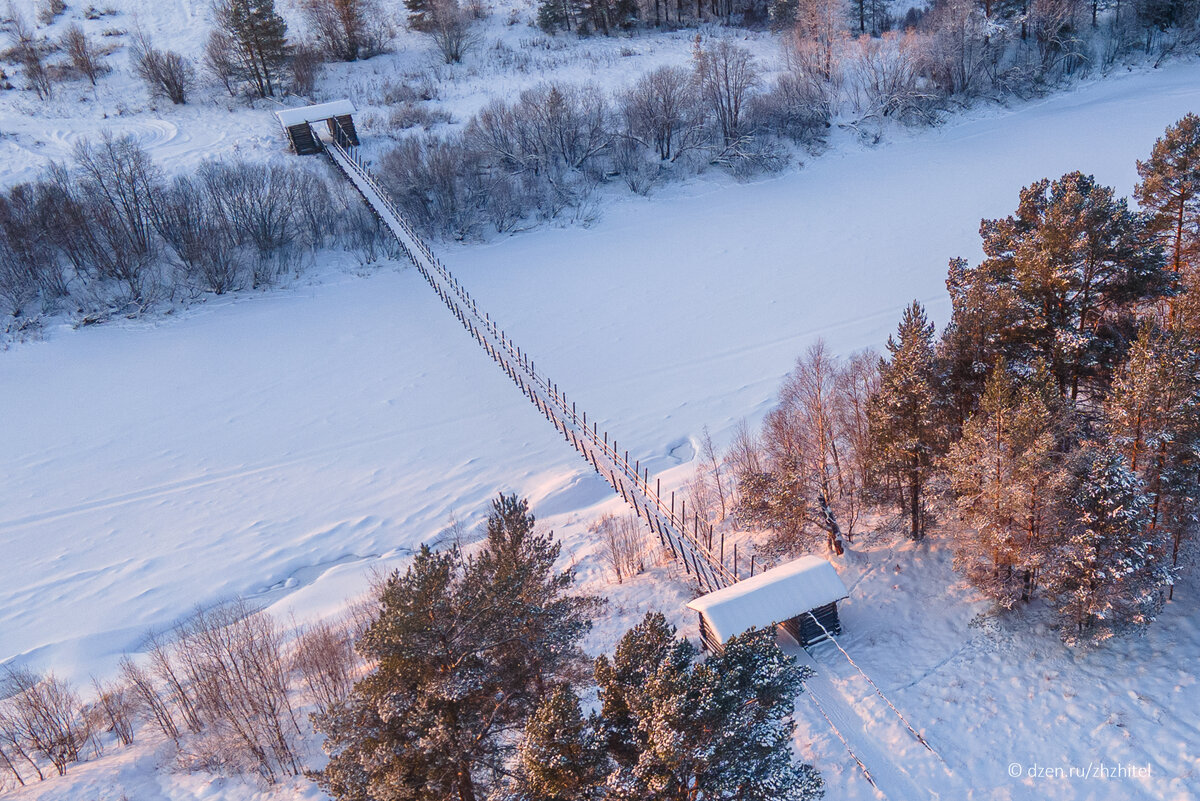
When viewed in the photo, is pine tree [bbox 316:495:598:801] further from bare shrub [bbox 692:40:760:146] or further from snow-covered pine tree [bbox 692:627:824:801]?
bare shrub [bbox 692:40:760:146]

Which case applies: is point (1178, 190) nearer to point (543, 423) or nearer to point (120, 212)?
point (543, 423)

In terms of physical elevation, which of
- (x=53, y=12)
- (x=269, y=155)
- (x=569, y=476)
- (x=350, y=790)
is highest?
(x=53, y=12)

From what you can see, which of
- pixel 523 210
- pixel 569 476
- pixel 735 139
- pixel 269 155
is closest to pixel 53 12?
pixel 269 155

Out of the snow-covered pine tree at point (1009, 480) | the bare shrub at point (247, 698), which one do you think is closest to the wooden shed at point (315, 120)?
the bare shrub at point (247, 698)

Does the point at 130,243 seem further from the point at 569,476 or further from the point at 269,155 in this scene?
the point at 569,476

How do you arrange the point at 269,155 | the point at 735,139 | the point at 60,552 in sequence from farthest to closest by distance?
the point at 735,139 < the point at 269,155 < the point at 60,552

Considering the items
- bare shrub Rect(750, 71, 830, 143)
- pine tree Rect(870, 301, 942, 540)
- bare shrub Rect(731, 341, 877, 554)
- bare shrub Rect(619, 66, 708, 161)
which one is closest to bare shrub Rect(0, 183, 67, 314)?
bare shrub Rect(619, 66, 708, 161)
